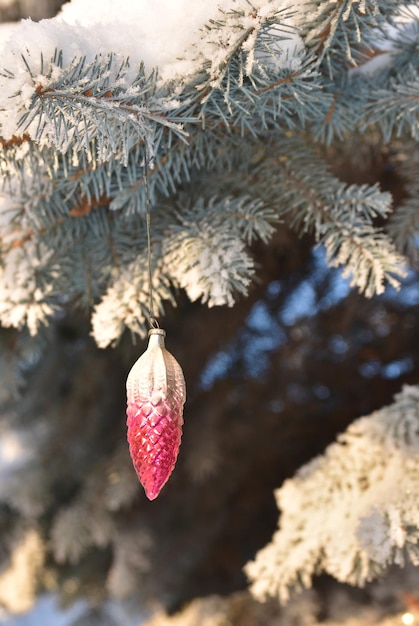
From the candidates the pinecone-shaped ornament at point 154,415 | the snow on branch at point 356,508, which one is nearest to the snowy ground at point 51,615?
the snow on branch at point 356,508

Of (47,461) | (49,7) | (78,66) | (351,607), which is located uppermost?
(49,7)

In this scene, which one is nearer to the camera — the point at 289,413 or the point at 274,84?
the point at 274,84

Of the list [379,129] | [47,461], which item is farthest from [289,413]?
[379,129]

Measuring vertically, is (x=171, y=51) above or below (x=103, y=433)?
above

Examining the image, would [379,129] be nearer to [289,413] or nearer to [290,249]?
[290,249]

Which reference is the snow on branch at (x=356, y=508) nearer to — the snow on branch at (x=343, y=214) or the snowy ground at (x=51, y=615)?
the snow on branch at (x=343, y=214)

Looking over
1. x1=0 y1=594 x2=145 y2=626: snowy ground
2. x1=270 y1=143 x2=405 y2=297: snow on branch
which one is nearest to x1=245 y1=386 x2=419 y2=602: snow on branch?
x1=270 y1=143 x2=405 y2=297: snow on branch

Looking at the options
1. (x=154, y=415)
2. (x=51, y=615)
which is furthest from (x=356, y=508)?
(x=51, y=615)
